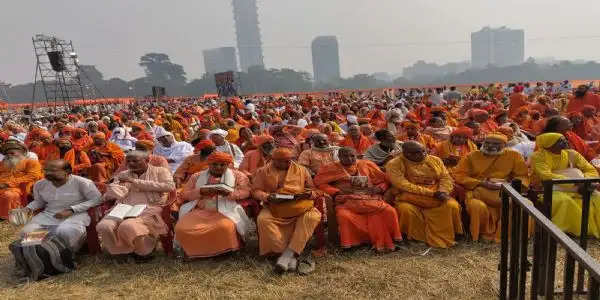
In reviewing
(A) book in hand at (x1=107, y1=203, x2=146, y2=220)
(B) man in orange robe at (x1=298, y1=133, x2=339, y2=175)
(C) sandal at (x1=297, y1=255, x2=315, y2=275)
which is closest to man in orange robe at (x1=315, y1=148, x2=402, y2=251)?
(C) sandal at (x1=297, y1=255, x2=315, y2=275)

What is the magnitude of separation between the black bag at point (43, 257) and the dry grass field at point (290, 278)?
96mm

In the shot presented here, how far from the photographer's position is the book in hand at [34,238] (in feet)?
12.9

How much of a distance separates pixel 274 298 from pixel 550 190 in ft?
7.59

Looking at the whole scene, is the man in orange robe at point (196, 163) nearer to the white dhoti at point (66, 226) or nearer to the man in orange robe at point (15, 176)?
the white dhoti at point (66, 226)

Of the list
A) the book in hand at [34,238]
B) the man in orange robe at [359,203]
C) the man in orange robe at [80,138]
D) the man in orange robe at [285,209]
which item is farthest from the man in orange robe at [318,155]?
the man in orange robe at [80,138]

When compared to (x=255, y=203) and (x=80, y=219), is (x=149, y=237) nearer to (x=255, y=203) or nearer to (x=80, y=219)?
(x=80, y=219)

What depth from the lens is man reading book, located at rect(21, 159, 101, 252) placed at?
4320 millimetres

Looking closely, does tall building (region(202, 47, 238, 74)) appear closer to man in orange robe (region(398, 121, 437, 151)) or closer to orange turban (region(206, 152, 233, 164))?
man in orange robe (region(398, 121, 437, 151))

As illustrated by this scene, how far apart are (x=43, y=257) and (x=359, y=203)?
3343mm

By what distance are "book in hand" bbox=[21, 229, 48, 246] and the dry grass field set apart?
417 mm

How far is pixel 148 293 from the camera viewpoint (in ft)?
12.1

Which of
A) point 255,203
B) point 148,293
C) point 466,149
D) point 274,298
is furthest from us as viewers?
point 466,149

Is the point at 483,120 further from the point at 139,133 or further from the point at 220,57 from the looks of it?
the point at 220,57

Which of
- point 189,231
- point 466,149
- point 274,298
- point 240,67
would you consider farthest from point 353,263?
point 240,67
